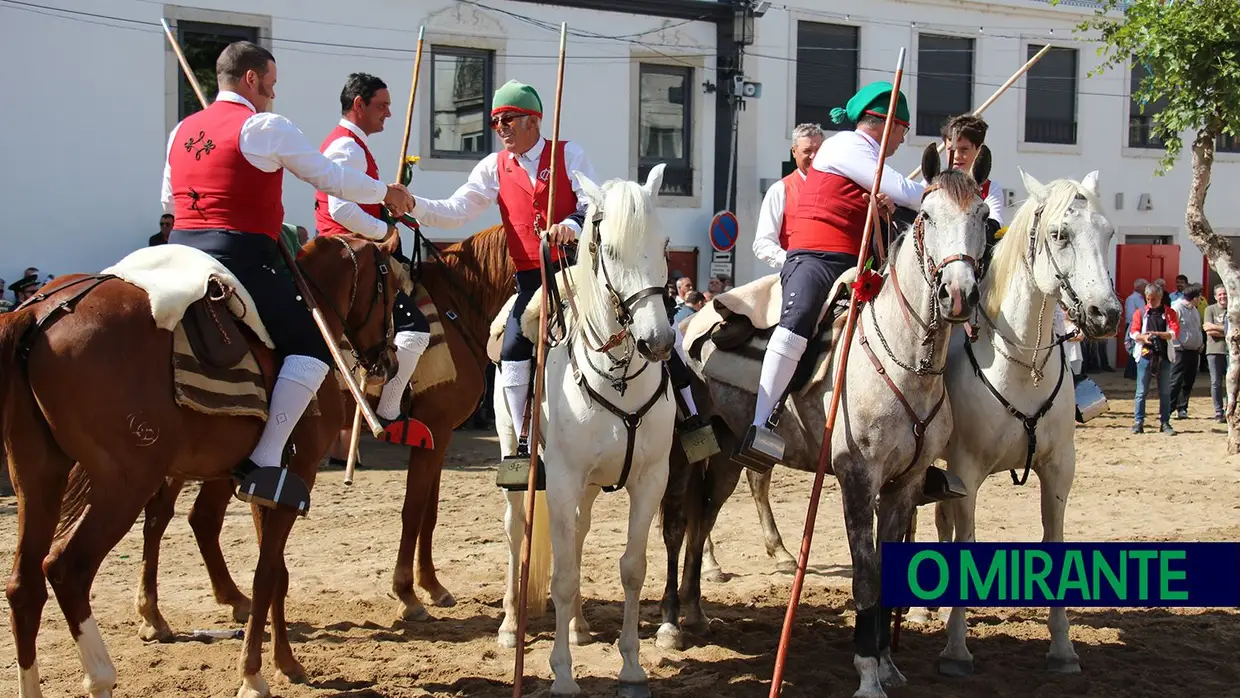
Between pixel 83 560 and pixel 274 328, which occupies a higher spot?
pixel 274 328

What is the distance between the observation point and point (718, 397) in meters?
6.53

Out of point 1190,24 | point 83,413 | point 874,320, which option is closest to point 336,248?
point 83,413

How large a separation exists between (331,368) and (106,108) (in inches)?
438

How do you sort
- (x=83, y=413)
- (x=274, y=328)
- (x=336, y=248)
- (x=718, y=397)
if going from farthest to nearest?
(x=718, y=397) → (x=336, y=248) → (x=274, y=328) → (x=83, y=413)

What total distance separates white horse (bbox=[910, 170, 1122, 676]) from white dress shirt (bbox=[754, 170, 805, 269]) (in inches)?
54.4

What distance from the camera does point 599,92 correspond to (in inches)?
725

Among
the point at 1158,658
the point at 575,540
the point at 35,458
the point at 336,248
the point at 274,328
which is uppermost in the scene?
the point at 336,248

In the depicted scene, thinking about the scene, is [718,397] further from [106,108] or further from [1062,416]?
[106,108]

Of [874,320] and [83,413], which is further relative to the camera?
[874,320]

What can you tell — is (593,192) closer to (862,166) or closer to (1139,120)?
(862,166)

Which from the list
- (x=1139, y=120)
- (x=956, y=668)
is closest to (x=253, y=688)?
(x=956, y=668)

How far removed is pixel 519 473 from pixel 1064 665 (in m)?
2.79

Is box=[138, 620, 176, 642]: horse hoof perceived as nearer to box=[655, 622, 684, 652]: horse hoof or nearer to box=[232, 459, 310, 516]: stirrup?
box=[232, 459, 310, 516]: stirrup

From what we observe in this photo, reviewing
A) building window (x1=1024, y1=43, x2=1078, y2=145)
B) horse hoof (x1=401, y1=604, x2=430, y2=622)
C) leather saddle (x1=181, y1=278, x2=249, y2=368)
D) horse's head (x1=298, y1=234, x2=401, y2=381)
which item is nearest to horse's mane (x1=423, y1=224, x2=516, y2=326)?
horse's head (x1=298, y1=234, x2=401, y2=381)
